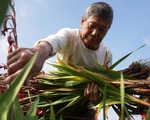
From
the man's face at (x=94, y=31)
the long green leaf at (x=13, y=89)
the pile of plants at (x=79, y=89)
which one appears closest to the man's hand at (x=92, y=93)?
the pile of plants at (x=79, y=89)

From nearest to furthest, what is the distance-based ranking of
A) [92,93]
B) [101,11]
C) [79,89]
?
[92,93] < [79,89] < [101,11]

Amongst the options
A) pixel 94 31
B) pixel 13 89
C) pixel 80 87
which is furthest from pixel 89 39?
pixel 13 89

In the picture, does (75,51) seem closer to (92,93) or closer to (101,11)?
(101,11)

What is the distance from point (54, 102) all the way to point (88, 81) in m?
0.14

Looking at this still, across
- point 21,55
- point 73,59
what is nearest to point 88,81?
point 73,59

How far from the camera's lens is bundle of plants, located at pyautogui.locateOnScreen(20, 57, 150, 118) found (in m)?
0.91

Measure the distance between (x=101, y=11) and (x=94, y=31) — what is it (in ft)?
0.44

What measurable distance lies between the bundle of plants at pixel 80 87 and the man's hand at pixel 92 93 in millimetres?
16

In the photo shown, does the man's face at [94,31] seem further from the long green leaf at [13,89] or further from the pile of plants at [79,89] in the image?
the long green leaf at [13,89]

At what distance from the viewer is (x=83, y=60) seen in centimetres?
136

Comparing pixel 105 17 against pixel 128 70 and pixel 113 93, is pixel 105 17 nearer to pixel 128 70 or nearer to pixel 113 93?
pixel 128 70

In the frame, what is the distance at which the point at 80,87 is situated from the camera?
1033mm

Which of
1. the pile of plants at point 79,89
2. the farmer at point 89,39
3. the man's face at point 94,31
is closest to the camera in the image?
the pile of plants at point 79,89

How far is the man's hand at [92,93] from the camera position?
0.94 m
